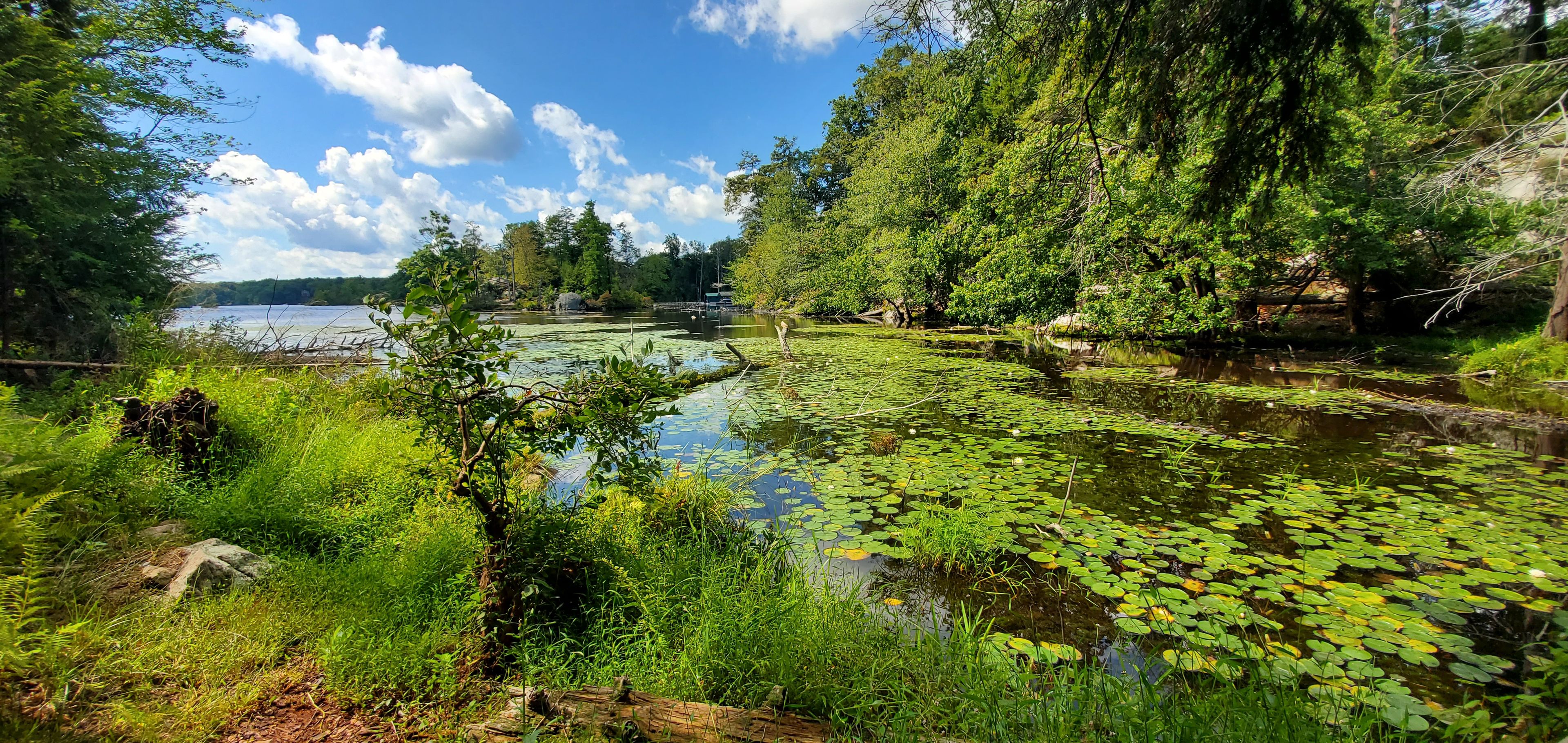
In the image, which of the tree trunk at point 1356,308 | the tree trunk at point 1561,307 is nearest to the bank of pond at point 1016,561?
the tree trunk at point 1561,307

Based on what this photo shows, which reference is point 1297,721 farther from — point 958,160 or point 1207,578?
point 958,160

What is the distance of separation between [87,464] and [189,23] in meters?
6.63

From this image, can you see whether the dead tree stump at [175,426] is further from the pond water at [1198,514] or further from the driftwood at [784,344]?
the driftwood at [784,344]

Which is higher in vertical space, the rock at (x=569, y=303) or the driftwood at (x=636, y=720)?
the rock at (x=569, y=303)

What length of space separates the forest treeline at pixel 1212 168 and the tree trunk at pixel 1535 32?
67mm

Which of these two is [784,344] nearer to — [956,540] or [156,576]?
[956,540]

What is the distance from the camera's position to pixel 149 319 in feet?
16.3

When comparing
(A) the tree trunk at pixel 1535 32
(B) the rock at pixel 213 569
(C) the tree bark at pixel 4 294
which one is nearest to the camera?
(B) the rock at pixel 213 569

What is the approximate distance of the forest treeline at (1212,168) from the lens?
8.19 ft

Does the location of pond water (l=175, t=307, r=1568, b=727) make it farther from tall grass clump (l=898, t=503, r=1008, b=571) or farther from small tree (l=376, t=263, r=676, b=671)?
small tree (l=376, t=263, r=676, b=671)

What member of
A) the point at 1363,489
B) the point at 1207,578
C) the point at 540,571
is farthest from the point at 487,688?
the point at 1363,489

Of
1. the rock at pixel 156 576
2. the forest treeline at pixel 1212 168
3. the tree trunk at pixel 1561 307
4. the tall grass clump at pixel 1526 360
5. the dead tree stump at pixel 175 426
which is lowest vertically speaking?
the rock at pixel 156 576

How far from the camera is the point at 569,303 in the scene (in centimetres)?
4044

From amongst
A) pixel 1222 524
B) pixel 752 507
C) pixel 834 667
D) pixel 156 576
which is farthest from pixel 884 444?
pixel 156 576
